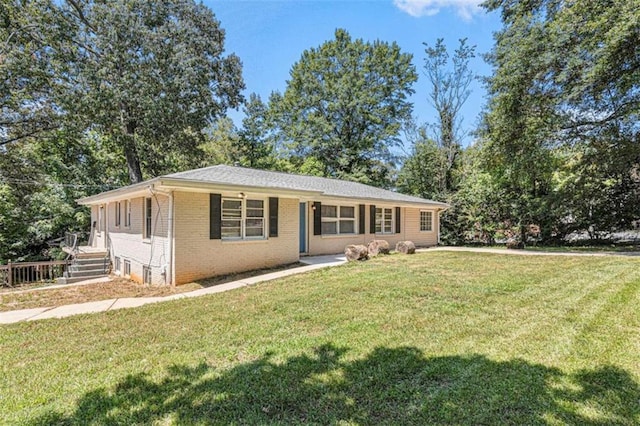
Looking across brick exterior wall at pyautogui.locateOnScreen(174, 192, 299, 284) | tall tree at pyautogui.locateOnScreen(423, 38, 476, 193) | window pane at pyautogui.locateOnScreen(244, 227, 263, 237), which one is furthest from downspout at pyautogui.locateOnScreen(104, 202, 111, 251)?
tall tree at pyautogui.locateOnScreen(423, 38, 476, 193)

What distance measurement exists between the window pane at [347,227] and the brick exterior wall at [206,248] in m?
3.98

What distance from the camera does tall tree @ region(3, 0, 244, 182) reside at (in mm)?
16844

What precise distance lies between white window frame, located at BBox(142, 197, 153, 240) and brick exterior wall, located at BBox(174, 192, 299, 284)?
6.04 ft

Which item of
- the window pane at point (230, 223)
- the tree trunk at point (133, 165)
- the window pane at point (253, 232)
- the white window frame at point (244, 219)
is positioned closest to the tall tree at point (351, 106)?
the tree trunk at point (133, 165)

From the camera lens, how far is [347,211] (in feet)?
45.4

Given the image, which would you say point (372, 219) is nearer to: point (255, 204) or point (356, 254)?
point (356, 254)

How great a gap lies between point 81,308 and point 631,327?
Answer: 9157 mm

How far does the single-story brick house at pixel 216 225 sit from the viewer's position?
8117 mm

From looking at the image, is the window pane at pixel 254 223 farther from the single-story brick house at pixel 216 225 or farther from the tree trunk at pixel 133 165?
the tree trunk at pixel 133 165

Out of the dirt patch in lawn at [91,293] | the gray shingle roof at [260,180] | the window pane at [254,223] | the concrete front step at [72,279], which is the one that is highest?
the gray shingle roof at [260,180]

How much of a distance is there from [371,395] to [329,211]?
10.5 m

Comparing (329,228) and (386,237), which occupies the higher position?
(329,228)

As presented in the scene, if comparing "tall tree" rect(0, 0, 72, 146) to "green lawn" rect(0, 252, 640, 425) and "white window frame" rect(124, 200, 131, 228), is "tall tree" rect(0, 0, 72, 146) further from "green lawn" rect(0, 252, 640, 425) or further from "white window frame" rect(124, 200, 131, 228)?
"green lawn" rect(0, 252, 640, 425)

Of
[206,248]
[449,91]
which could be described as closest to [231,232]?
[206,248]
